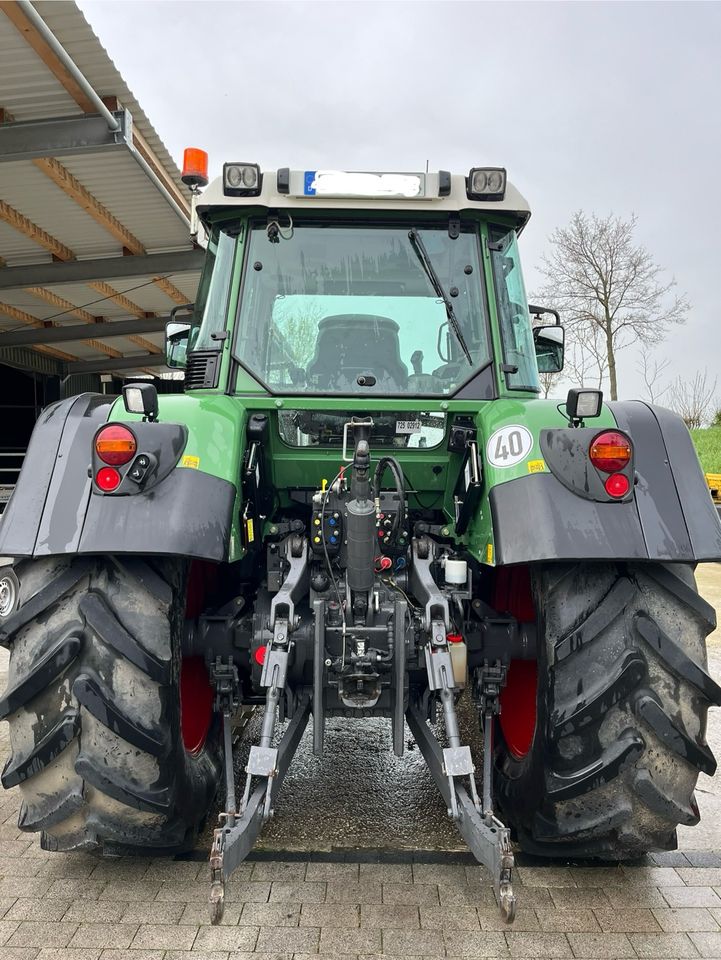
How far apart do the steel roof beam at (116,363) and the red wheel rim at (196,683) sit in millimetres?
19790

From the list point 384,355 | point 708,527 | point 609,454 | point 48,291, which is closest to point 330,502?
point 384,355

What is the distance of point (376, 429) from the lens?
3.39 meters

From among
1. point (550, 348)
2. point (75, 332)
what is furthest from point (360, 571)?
point (75, 332)

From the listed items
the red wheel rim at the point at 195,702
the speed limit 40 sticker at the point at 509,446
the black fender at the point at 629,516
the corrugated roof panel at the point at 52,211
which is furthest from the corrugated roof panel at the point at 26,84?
the black fender at the point at 629,516

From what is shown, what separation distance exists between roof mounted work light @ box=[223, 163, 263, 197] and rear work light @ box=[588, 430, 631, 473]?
1.86 metres

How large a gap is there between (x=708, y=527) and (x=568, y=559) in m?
0.51

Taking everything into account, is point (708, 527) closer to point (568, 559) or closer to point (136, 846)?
point (568, 559)

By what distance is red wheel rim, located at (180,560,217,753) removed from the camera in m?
3.39

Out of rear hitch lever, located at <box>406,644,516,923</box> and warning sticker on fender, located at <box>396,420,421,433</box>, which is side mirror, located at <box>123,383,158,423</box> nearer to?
warning sticker on fender, located at <box>396,420,421,433</box>

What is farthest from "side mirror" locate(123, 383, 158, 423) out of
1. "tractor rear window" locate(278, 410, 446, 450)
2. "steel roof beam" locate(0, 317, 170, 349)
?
"steel roof beam" locate(0, 317, 170, 349)

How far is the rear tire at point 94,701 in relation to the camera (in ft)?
8.51

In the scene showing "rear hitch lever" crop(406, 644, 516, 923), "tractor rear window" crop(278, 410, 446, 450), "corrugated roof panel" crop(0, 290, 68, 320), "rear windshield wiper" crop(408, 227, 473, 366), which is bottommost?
"rear hitch lever" crop(406, 644, 516, 923)

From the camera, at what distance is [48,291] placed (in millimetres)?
14609

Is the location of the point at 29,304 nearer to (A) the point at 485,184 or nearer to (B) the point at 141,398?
(A) the point at 485,184
